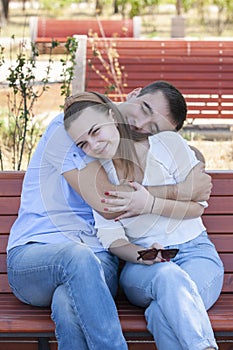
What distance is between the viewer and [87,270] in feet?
10.7

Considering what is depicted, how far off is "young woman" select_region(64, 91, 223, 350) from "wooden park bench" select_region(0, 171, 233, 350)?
0.27 ft

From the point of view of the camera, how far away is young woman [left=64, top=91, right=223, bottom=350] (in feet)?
10.8

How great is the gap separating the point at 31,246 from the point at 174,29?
13910mm

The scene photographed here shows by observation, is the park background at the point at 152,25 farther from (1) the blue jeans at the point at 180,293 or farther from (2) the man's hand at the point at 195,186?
(1) the blue jeans at the point at 180,293

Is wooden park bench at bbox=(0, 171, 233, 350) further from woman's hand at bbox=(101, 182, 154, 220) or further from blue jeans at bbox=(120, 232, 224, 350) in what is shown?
woman's hand at bbox=(101, 182, 154, 220)

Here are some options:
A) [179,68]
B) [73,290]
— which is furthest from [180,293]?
[179,68]

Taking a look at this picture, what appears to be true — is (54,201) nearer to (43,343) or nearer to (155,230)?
(155,230)

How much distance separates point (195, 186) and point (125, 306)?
0.54 meters

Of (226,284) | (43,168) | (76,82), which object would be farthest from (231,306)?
(76,82)

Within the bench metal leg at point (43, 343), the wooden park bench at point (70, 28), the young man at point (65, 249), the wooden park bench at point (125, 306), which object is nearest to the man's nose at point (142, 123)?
the young man at point (65, 249)

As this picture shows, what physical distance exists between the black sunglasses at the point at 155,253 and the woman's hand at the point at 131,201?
159 mm

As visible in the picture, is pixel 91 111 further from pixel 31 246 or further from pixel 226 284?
pixel 226 284

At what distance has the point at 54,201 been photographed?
3.60 meters

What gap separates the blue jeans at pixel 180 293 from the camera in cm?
320
